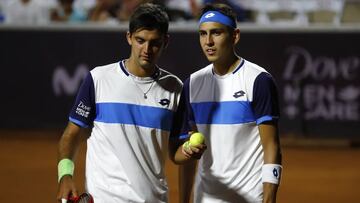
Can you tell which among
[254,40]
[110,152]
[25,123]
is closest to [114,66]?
[110,152]

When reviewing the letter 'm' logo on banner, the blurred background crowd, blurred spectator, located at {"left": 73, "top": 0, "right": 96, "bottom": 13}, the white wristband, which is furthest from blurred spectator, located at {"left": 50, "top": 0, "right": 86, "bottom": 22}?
the white wristband

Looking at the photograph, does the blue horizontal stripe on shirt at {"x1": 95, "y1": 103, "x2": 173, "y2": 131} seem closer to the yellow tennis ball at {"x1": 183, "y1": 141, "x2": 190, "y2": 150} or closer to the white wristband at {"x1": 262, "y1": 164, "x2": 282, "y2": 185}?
the yellow tennis ball at {"x1": 183, "y1": 141, "x2": 190, "y2": 150}

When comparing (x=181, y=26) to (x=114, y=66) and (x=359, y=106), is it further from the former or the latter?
(x=114, y=66)

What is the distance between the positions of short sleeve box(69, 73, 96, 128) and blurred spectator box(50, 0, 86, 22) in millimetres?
11342

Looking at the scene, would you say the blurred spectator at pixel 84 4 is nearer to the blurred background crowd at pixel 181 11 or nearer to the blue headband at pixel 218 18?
the blurred background crowd at pixel 181 11

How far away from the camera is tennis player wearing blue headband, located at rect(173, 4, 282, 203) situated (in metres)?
5.39

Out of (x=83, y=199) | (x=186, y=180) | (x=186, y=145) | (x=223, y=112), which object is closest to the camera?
(x=83, y=199)

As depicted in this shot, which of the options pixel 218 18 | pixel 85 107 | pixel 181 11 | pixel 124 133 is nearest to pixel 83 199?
pixel 124 133

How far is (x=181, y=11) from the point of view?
53.3 ft

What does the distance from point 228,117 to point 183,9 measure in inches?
450

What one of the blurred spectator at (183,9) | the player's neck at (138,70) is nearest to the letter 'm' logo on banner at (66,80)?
the blurred spectator at (183,9)

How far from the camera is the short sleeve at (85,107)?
210 inches

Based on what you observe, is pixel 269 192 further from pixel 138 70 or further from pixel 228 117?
pixel 138 70

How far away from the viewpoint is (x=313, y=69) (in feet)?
48.4
